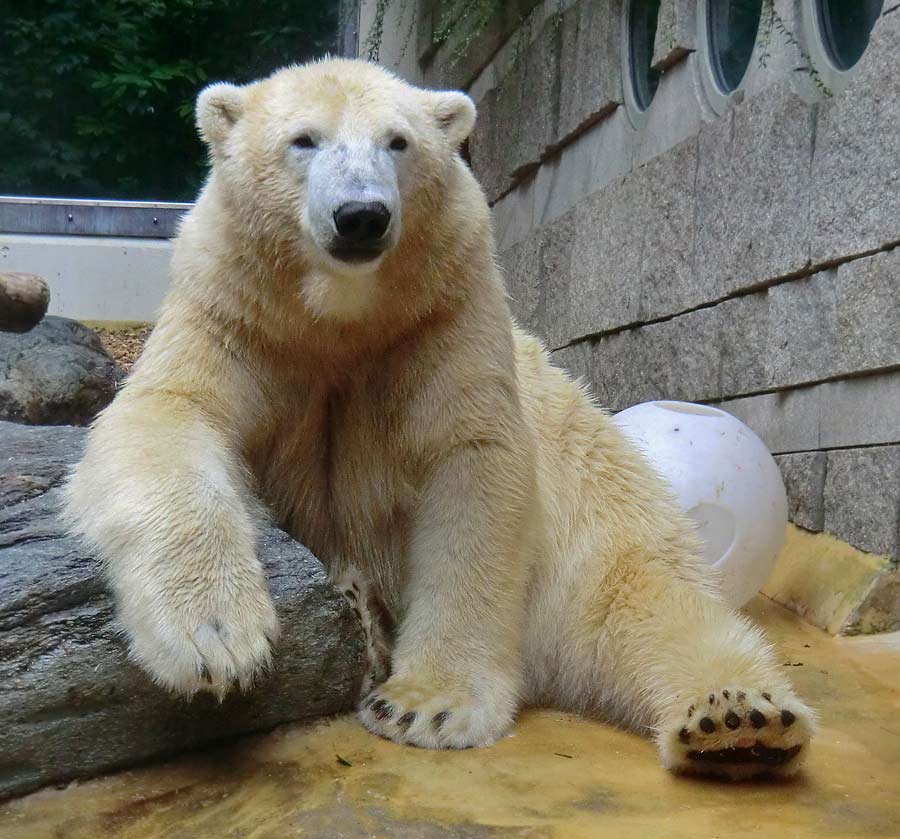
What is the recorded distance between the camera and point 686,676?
243 centimetres

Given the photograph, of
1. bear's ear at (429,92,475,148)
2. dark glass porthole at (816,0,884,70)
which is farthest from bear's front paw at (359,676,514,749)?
dark glass porthole at (816,0,884,70)

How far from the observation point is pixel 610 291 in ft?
17.9

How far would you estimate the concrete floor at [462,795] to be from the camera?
193 centimetres

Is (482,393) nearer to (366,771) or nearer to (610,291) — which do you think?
(366,771)

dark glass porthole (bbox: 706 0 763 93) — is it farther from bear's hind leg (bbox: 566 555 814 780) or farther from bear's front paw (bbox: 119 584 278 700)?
bear's front paw (bbox: 119 584 278 700)

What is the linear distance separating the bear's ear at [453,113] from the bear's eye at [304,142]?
0.38m

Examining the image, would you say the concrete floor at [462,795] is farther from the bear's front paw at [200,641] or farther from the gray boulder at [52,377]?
the gray boulder at [52,377]

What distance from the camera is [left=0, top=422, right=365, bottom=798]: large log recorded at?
83.0 inches

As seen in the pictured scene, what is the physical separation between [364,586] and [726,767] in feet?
2.96

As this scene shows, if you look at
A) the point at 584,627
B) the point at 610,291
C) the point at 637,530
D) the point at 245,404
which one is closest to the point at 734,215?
the point at 610,291

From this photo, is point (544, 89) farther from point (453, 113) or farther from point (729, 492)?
point (453, 113)

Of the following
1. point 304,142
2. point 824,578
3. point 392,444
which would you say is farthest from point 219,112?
point 824,578

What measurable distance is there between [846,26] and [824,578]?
1.75m

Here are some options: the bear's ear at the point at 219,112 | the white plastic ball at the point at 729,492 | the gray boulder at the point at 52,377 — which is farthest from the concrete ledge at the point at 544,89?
the bear's ear at the point at 219,112
